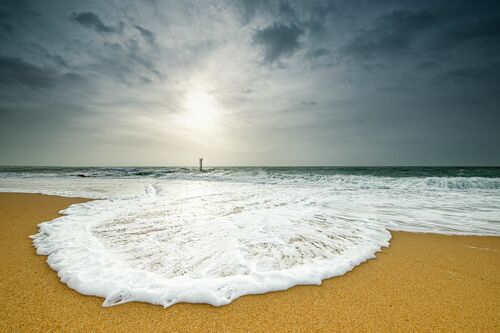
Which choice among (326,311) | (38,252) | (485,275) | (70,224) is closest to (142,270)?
(38,252)

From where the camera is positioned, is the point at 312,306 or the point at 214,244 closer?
the point at 312,306

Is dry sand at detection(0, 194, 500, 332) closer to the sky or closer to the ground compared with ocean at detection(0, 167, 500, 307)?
closer to the ground

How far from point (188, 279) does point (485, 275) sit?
3.29 metres

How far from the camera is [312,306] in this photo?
83.8 inches

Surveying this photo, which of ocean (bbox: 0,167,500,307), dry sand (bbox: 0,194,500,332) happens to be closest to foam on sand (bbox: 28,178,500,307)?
ocean (bbox: 0,167,500,307)

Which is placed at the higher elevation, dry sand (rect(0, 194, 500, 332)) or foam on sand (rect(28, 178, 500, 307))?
foam on sand (rect(28, 178, 500, 307))

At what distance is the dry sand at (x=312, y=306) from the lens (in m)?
1.87

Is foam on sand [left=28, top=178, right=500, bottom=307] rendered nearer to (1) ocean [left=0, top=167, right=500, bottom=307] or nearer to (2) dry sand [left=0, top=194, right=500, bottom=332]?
(1) ocean [left=0, top=167, right=500, bottom=307]

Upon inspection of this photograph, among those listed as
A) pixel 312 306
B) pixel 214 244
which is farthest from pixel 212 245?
pixel 312 306

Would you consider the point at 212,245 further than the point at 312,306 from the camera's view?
Yes

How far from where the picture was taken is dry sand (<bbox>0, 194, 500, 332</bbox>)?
1.87 meters

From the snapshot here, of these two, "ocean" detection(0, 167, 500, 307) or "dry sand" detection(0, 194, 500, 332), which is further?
"ocean" detection(0, 167, 500, 307)

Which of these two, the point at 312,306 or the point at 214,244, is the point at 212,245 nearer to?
the point at 214,244

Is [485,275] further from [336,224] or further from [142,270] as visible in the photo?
[142,270]
